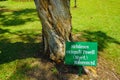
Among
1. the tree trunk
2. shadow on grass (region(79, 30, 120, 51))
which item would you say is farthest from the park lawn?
the tree trunk

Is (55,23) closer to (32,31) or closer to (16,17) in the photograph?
(32,31)

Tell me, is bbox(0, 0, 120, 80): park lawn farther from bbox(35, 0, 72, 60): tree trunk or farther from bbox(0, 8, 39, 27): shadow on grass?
bbox(35, 0, 72, 60): tree trunk

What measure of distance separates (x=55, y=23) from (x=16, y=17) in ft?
34.3

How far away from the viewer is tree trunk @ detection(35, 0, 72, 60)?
7.69 metres

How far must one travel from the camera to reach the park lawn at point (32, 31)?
8.66 metres

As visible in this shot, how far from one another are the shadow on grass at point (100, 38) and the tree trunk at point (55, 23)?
10.2 feet

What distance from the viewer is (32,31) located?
13.3 meters

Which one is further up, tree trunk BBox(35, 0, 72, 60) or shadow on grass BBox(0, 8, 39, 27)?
tree trunk BBox(35, 0, 72, 60)

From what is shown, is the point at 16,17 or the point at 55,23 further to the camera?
the point at 16,17

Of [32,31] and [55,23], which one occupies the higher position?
[55,23]

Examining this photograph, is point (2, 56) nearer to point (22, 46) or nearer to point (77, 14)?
point (22, 46)

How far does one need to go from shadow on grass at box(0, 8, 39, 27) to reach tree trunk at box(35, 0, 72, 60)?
26.8ft

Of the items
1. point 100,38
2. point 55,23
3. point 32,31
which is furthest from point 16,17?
point 55,23

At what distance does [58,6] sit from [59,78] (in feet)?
6.58
